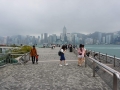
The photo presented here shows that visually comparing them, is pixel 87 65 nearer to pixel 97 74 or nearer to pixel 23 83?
pixel 97 74

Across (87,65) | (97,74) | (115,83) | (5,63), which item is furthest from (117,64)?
(115,83)

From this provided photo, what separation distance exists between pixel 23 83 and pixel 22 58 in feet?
26.9

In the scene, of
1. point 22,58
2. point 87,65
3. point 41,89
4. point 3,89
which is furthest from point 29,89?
point 22,58

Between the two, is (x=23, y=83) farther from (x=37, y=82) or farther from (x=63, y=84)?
(x=63, y=84)

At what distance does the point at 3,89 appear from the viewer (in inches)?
287

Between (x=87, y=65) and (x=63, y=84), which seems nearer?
(x=63, y=84)

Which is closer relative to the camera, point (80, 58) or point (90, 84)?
point (90, 84)

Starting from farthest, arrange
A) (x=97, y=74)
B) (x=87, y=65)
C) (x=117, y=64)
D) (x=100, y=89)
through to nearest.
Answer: (x=117, y=64), (x=87, y=65), (x=97, y=74), (x=100, y=89)

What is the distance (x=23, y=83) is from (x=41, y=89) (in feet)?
4.52

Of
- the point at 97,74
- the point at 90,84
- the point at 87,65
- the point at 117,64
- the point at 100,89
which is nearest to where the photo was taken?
the point at 100,89

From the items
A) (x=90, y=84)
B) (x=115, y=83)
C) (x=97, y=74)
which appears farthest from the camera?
(x=97, y=74)

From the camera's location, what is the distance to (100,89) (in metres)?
7.14

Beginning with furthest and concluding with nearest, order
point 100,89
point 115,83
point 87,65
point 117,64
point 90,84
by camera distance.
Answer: point 117,64
point 87,65
point 90,84
point 100,89
point 115,83

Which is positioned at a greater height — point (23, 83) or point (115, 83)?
Answer: point (115, 83)
